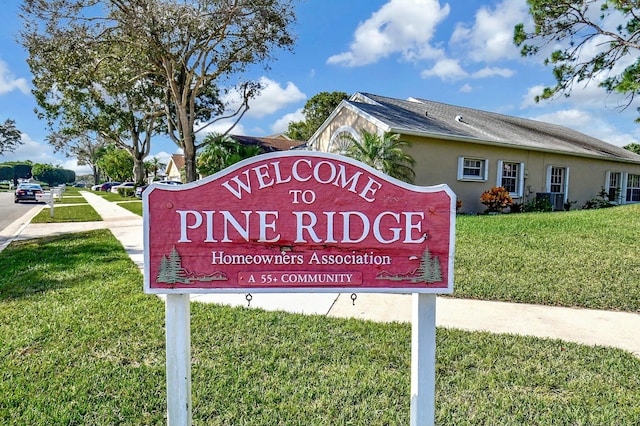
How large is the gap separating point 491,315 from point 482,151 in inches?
465

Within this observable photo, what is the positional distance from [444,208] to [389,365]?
171 cm

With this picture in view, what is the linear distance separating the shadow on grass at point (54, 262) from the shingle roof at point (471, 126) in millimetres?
8773

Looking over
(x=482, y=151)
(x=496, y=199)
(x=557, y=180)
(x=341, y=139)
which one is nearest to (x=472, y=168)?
A: (x=482, y=151)

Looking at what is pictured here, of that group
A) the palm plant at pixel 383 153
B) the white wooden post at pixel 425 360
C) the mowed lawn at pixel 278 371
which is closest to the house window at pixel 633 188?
the palm plant at pixel 383 153

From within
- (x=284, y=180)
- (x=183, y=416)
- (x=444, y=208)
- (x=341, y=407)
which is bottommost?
(x=341, y=407)

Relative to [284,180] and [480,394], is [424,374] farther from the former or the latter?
[284,180]

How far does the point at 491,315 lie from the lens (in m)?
4.31

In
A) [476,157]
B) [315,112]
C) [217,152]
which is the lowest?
[476,157]

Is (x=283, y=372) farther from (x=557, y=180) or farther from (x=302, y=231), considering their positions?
(x=557, y=180)

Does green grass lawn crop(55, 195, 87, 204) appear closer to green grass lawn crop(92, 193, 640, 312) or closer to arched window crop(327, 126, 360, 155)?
arched window crop(327, 126, 360, 155)

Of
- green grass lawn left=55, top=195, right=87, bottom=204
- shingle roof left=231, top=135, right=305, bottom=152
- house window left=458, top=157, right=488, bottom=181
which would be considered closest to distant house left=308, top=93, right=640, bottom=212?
house window left=458, top=157, right=488, bottom=181

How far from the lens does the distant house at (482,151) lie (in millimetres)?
13625

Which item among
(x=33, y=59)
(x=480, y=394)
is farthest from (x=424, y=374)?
(x=33, y=59)

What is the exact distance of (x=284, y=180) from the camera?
1.99 m
